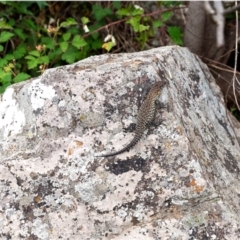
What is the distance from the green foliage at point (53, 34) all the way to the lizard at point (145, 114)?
138 cm

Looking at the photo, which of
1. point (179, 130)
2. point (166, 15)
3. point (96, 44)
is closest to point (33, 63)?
point (96, 44)

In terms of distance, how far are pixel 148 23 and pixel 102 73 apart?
1.91 m

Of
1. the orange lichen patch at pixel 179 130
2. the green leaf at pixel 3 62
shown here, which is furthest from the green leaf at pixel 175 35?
the orange lichen patch at pixel 179 130

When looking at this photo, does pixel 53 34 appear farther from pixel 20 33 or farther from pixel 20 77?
pixel 20 77

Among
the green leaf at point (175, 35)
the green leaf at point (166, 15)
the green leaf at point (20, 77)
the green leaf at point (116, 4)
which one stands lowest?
the green leaf at point (20, 77)

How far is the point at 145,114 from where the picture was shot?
2.93 m

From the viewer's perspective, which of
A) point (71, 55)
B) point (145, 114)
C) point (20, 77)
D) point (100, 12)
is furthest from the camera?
point (100, 12)

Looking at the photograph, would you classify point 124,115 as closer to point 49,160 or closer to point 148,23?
point 49,160

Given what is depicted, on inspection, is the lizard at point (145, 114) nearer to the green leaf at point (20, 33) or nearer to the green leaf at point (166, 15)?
the green leaf at point (166, 15)

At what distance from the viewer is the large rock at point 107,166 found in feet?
9.05

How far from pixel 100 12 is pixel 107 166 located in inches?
93.1

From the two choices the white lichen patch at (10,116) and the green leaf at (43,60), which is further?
the green leaf at (43,60)

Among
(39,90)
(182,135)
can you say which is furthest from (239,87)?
(39,90)

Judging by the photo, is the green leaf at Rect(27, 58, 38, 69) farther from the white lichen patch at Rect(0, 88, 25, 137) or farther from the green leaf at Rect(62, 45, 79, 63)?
the white lichen patch at Rect(0, 88, 25, 137)
